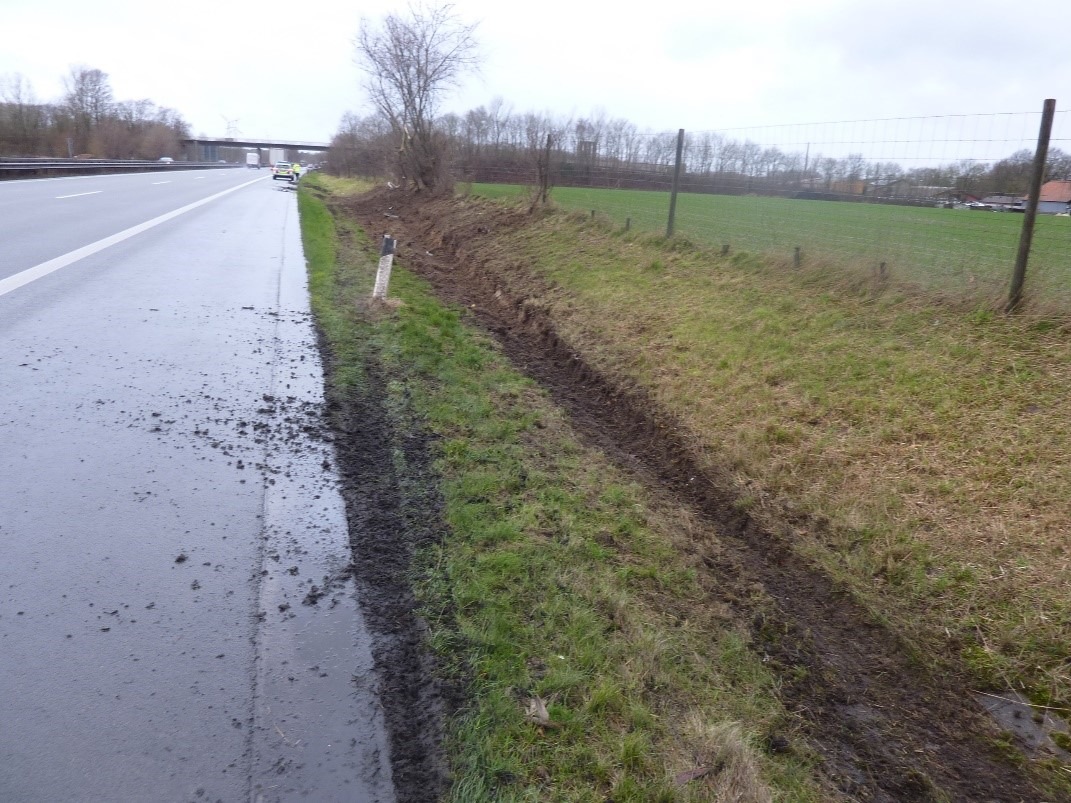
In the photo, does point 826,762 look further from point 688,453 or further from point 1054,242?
point 1054,242

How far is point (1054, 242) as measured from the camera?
7863 mm

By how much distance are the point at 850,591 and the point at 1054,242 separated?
531 cm

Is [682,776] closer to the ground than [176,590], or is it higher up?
closer to the ground

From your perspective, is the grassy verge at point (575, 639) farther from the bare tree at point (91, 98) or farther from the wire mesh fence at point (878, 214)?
the bare tree at point (91, 98)

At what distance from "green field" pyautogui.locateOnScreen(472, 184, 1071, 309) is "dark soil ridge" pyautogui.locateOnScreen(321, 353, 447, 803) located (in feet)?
20.1

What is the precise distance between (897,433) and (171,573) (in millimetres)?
5444

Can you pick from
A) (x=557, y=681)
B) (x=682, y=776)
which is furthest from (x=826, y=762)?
(x=557, y=681)

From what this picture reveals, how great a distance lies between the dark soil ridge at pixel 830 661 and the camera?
3588 mm

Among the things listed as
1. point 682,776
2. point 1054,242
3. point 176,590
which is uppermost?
point 1054,242

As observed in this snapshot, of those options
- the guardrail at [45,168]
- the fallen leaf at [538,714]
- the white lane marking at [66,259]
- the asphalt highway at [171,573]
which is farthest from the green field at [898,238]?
the guardrail at [45,168]

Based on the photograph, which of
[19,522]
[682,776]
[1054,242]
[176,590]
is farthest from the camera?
[1054,242]

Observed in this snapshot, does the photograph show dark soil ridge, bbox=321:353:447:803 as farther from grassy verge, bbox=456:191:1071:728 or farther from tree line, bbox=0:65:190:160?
tree line, bbox=0:65:190:160

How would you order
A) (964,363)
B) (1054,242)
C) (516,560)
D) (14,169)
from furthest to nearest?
(14,169) → (1054,242) → (964,363) → (516,560)

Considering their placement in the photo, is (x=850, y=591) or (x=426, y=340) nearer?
(x=850, y=591)
